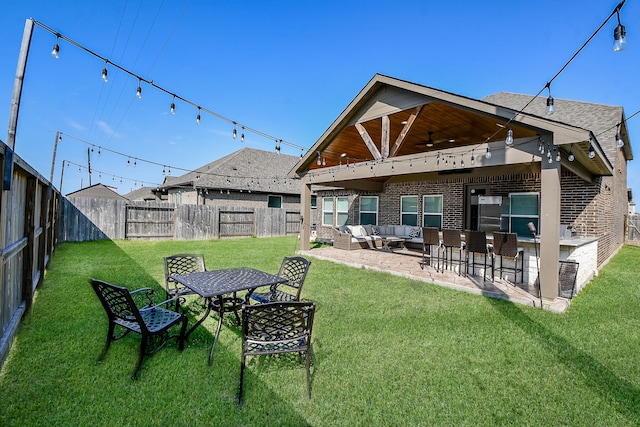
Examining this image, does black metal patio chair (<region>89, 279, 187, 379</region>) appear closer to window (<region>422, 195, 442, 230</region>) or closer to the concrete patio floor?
the concrete patio floor

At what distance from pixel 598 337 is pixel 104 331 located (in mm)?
6314

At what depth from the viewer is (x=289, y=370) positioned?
3098 mm

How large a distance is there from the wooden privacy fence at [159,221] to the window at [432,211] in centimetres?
862

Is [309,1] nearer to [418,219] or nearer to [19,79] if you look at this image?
[19,79]

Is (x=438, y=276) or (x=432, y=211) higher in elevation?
(x=432, y=211)

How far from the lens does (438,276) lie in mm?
6730

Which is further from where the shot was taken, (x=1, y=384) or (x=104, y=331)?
(x=104, y=331)

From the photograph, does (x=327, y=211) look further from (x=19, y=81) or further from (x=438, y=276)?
(x=19, y=81)

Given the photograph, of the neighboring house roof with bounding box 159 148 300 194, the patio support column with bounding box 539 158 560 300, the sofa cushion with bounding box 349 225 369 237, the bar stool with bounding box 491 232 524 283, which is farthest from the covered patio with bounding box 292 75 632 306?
the neighboring house roof with bounding box 159 148 300 194

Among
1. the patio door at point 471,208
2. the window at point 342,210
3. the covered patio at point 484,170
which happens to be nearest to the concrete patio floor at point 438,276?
the covered patio at point 484,170

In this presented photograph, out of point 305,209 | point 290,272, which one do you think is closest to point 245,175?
point 305,209

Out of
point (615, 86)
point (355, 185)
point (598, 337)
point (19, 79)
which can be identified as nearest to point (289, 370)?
point (598, 337)

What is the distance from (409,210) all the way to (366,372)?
9196 millimetres

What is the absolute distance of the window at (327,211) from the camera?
14.6 metres
